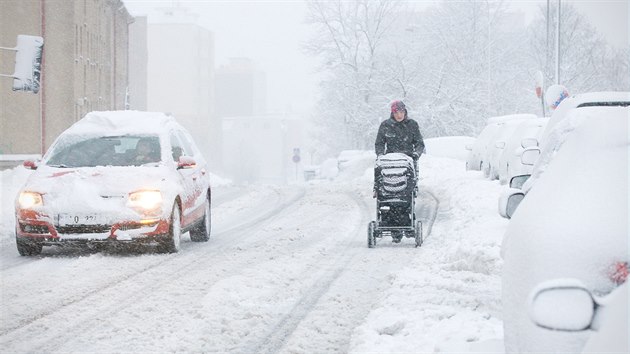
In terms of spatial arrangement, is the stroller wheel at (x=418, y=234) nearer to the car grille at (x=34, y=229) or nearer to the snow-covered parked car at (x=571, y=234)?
the car grille at (x=34, y=229)

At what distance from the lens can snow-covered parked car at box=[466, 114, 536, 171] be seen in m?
26.1

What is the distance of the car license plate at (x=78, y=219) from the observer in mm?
10547

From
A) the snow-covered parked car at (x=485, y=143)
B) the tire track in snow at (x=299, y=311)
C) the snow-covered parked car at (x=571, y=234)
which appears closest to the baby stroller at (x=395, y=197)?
the tire track in snow at (x=299, y=311)

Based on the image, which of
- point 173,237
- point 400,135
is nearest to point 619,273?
point 173,237

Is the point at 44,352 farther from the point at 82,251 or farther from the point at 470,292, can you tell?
the point at 82,251

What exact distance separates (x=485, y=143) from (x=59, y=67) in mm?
23651

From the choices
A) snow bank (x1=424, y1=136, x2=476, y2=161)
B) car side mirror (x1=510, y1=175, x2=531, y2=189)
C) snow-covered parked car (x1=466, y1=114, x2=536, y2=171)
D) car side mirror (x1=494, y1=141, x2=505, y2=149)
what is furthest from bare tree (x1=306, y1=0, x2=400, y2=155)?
car side mirror (x1=510, y1=175, x2=531, y2=189)

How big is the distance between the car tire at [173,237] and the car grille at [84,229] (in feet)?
2.45

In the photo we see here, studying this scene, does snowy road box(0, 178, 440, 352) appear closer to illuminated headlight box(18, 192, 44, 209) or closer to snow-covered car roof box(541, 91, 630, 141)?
illuminated headlight box(18, 192, 44, 209)

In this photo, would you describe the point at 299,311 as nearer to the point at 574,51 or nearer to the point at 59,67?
the point at 59,67

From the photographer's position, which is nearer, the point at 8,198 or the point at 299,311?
the point at 299,311

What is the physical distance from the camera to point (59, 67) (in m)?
43.6

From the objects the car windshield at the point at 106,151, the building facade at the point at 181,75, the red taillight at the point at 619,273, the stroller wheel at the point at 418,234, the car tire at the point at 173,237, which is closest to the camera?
the red taillight at the point at 619,273

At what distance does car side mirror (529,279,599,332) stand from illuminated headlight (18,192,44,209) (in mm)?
8325
